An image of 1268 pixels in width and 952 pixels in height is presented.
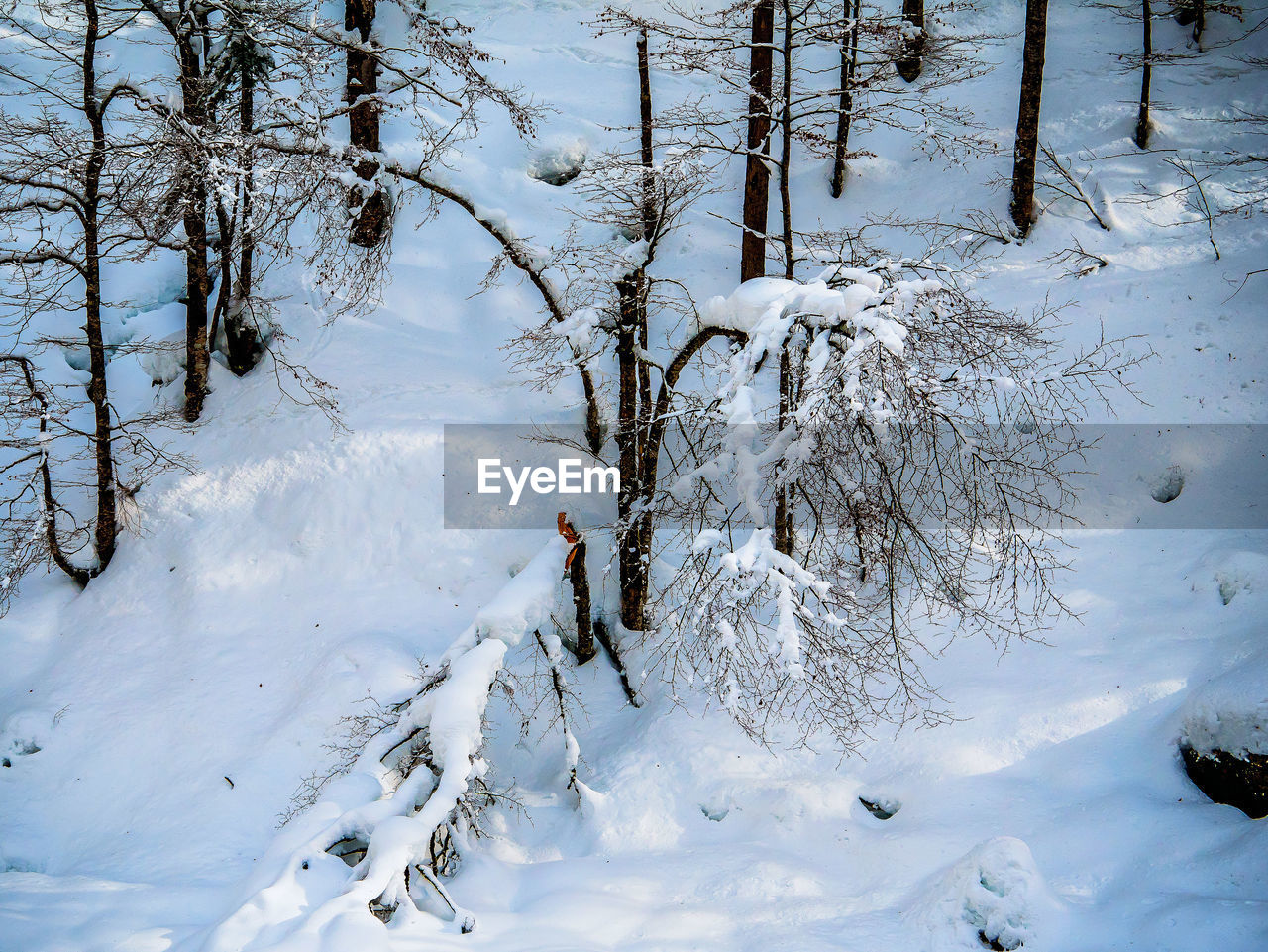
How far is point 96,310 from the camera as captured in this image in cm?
954

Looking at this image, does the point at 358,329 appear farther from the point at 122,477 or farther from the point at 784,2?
the point at 784,2

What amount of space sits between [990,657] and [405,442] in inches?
280

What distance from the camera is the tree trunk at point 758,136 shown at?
30.5 ft

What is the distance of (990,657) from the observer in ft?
26.8

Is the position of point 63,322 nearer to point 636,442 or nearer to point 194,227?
point 194,227

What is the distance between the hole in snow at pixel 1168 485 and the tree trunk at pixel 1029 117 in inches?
151

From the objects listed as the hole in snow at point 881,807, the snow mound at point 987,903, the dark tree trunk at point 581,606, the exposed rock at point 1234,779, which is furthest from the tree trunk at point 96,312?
the exposed rock at point 1234,779

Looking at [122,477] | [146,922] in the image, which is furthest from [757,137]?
[146,922]

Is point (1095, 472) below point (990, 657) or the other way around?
the other way around

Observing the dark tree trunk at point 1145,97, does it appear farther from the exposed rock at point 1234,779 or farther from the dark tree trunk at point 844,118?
the exposed rock at point 1234,779

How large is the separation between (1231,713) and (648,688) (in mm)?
5133

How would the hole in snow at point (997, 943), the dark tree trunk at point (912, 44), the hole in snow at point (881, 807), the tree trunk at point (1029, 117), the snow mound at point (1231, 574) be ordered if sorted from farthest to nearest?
the dark tree trunk at point (912, 44) < the tree trunk at point (1029, 117) < the snow mound at point (1231, 574) < the hole in snow at point (881, 807) < the hole in snow at point (997, 943)

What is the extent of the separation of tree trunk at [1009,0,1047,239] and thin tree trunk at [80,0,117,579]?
10.7 m

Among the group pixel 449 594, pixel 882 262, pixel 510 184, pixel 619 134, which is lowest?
pixel 449 594
